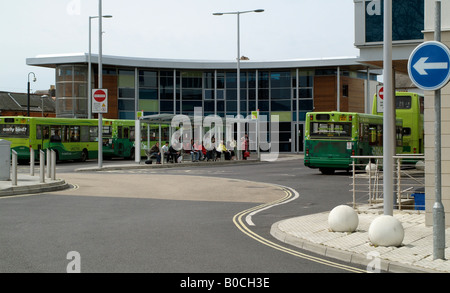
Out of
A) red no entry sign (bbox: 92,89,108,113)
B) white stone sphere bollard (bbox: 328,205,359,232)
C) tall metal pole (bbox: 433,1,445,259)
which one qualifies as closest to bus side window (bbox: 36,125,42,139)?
red no entry sign (bbox: 92,89,108,113)

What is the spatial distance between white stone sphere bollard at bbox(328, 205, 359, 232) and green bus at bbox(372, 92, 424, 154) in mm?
24824

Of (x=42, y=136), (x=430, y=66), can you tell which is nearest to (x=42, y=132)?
(x=42, y=136)

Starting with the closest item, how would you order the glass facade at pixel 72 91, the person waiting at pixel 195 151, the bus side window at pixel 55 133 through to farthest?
1. the bus side window at pixel 55 133
2. the person waiting at pixel 195 151
3. the glass facade at pixel 72 91

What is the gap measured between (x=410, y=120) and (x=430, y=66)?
Result: 91.3 ft

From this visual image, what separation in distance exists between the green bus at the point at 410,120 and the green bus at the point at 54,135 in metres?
20.1

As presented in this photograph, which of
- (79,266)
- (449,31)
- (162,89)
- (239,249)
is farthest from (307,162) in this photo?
(162,89)

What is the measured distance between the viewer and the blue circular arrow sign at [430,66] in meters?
8.16

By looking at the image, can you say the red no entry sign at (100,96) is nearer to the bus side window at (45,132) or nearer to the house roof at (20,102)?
the bus side window at (45,132)

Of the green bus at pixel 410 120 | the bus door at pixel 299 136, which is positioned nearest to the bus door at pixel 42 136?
the green bus at pixel 410 120

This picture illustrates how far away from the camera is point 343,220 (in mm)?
10750
